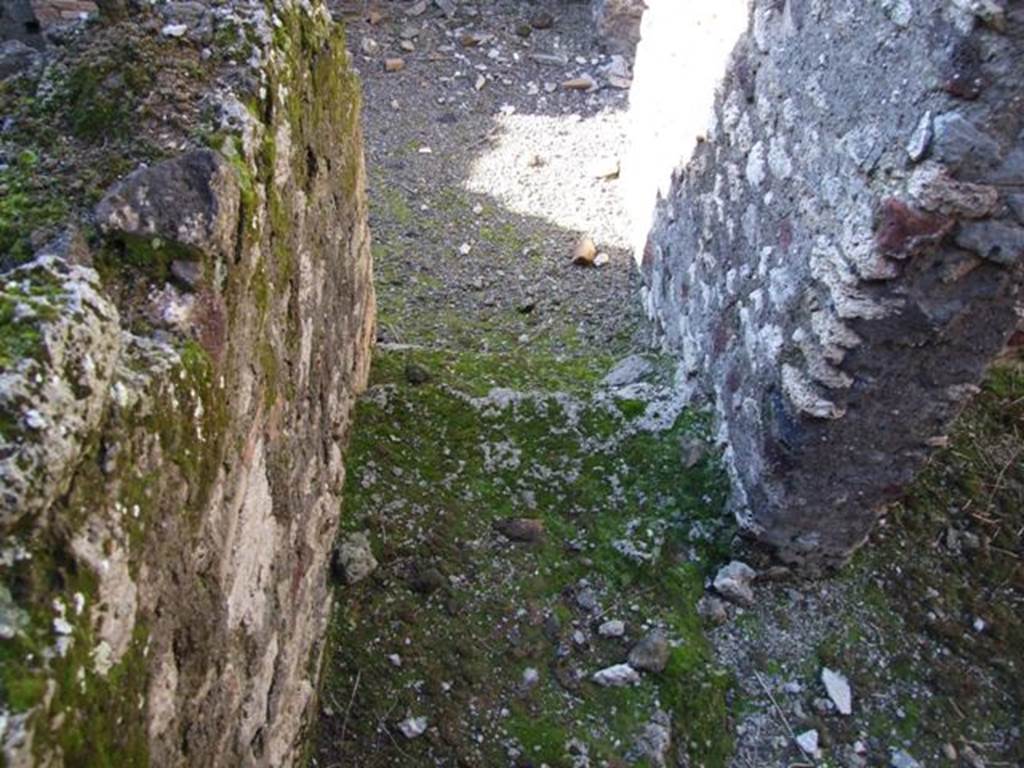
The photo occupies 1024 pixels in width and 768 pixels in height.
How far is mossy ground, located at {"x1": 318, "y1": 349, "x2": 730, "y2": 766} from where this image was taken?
204cm

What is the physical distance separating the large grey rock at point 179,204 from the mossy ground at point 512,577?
113cm

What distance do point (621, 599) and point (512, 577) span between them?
0.28 meters

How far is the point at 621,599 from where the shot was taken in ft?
7.66

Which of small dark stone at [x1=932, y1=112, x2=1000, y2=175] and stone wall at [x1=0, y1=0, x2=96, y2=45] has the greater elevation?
small dark stone at [x1=932, y1=112, x2=1000, y2=175]

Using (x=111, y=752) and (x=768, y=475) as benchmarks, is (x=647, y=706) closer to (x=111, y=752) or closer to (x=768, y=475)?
(x=768, y=475)

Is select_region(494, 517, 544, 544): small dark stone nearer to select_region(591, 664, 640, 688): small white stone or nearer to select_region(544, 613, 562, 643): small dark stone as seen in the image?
select_region(544, 613, 562, 643): small dark stone

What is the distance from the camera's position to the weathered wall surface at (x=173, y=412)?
2.92 feet

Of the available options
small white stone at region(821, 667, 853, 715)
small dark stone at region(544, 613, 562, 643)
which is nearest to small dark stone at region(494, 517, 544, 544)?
small dark stone at region(544, 613, 562, 643)

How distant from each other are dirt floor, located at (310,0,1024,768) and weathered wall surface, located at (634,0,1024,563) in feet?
0.68

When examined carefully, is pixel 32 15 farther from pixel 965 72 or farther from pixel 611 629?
pixel 965 72

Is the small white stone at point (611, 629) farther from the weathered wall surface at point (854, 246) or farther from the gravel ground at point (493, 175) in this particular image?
the gravel ground at point (493, 175)

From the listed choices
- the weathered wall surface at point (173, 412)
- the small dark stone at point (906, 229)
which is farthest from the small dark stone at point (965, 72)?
the weathered wall surface at point (173, 412)

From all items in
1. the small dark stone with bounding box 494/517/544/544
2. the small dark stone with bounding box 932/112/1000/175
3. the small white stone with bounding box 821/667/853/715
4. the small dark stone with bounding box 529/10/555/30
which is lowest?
the small white stone with bounding box 821/667/853/715

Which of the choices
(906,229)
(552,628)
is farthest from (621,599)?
(906,229)
